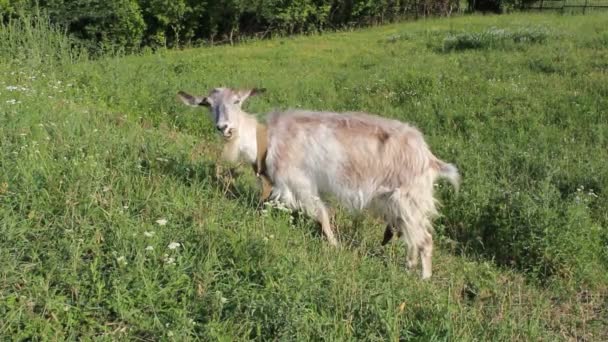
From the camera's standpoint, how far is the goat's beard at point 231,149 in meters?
5.17

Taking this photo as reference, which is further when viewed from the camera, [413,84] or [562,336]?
[413,84]

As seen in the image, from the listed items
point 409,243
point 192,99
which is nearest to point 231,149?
point 192,99

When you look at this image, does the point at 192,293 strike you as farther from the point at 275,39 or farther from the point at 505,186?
the point at 275,39

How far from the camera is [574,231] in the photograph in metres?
5.00

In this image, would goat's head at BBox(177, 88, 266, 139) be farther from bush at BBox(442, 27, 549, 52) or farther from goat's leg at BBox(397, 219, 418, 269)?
bush at BBox(442, 27, 549, 52)

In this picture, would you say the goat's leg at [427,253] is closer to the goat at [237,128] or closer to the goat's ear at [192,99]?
the goat at [237,128]

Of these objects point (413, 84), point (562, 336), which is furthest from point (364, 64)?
point (562, 336)

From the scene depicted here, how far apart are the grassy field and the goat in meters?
0.25

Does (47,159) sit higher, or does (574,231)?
(47,159)

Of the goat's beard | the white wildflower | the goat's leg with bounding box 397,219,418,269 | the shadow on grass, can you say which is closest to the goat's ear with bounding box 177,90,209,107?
the goat's beard

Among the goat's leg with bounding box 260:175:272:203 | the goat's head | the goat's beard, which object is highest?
the goat's head

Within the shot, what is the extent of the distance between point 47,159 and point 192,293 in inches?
77.8

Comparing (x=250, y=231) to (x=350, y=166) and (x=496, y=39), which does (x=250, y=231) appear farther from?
(x=496, y=39)

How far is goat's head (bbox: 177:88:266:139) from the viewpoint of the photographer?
16.5ft
